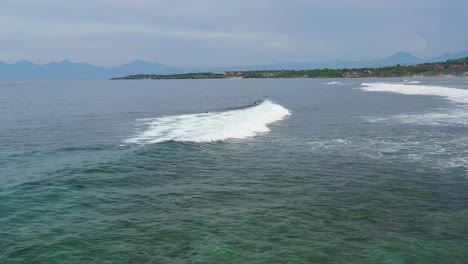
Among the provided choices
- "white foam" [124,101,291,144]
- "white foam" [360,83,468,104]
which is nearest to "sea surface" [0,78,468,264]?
"white foam" [124,101,291,144]

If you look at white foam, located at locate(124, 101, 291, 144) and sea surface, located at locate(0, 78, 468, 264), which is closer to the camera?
sea surface, located at locate(0, 78, 468, 264)

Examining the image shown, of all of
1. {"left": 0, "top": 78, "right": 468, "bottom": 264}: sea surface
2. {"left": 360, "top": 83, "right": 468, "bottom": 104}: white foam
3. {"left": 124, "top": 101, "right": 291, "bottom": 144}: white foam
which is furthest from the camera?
{"left": 360, "top": 83, "right": 468, "bottom": 104}: white foam

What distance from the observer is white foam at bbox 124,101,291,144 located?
27608mm

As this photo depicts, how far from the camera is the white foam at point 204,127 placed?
2761 cm

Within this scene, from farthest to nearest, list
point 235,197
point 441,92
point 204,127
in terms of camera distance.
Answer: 1. point 441,92
2. point 204,127
3. point 235,197

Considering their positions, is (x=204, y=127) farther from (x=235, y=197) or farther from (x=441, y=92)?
(x=441, y=92)

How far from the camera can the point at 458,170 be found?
731 inches

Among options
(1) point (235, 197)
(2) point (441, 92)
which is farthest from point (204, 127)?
(2) point (441, 92)

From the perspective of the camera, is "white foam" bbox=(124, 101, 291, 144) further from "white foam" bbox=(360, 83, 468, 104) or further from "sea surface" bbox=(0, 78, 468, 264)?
"white foam" bbox=(360, 83, 468, 104)

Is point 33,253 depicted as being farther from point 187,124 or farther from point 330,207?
point 187,124

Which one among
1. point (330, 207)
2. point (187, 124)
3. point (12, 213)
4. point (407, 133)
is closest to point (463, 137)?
point (407, 133)

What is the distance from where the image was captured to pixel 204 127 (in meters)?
32.1

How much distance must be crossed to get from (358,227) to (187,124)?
23212mm

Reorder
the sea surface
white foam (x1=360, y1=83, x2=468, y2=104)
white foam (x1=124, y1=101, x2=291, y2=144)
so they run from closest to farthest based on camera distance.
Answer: the sea surface < white foam (x1=124, y1=101, x2=291, y2=144) < white foam (x1=360, y1=83, x2=468, y2=104)
